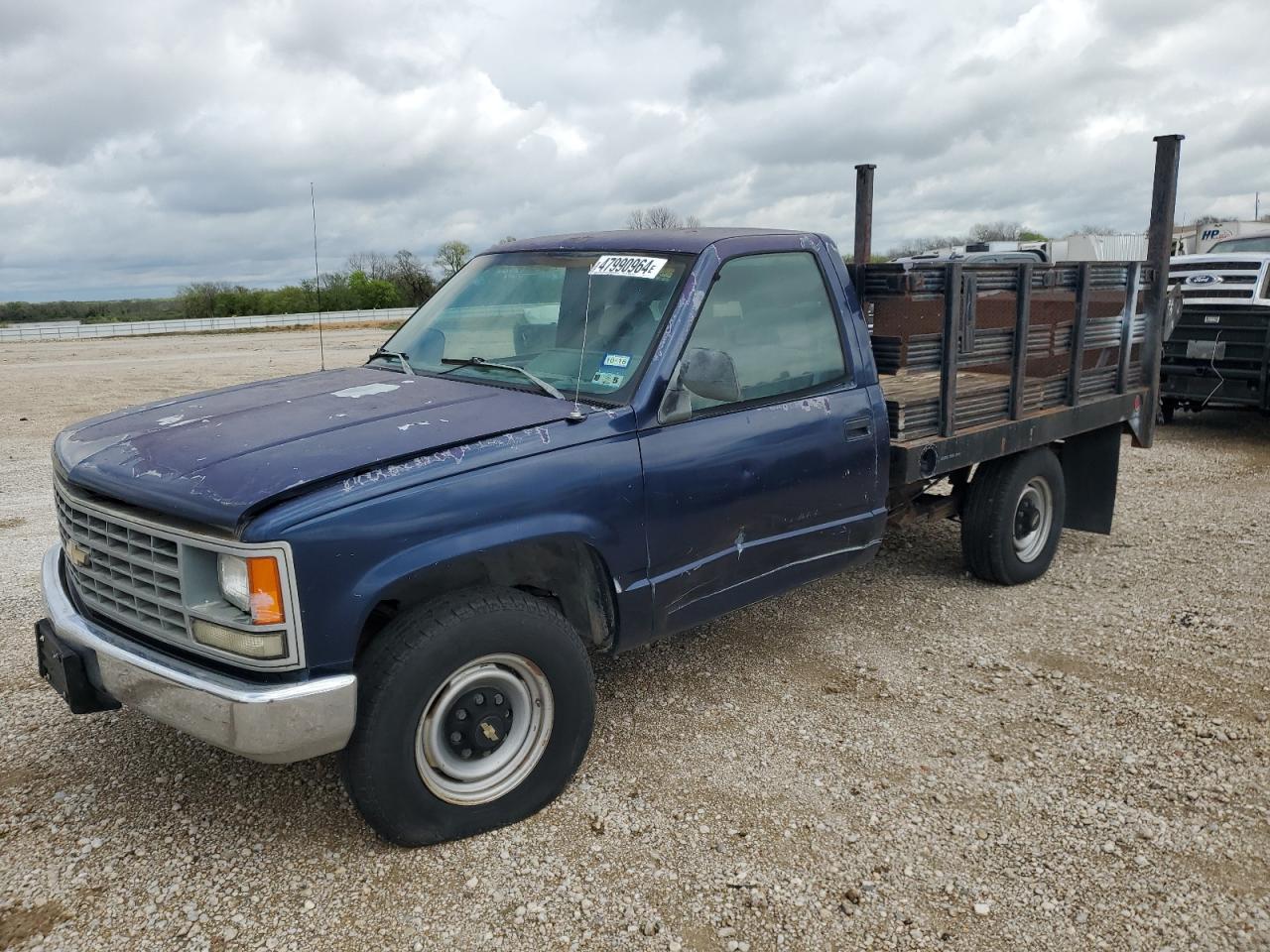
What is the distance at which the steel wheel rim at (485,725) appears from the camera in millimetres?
3172

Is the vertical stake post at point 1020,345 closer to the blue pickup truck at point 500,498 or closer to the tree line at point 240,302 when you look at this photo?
the blue pickup truck at point 500,498

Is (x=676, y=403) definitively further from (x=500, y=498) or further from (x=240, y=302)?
(x=240, y=302)

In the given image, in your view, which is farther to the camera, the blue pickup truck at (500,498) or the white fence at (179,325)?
the white fence at (179,325)

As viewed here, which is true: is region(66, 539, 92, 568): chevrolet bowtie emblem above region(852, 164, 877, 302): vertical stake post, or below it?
below

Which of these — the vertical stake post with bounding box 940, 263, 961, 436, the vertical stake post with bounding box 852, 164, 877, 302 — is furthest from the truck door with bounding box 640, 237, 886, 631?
the vertical stake post with bounding box 852, 164, 877, 302

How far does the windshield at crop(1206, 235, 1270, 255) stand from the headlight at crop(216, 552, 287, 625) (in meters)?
12.9

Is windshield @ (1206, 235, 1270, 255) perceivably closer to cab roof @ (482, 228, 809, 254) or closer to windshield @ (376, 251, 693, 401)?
cab roof @ (482, 228, 809, 254)

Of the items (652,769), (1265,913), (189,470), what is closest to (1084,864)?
(1265,913)

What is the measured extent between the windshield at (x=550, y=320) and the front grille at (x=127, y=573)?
144cm

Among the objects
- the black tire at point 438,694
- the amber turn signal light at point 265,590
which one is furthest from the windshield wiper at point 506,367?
the amber turn signal light at point 265,590

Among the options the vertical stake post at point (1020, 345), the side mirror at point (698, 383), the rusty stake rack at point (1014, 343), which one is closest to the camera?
the side mirror at point (698, 383)

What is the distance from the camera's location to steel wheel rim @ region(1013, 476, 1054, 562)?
5902mm

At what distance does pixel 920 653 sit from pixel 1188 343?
309 inches

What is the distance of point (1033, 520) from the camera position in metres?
6.01
